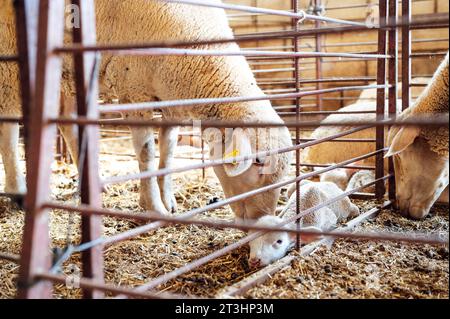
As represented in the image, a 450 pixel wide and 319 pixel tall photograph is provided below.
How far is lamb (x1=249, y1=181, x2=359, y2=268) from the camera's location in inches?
142

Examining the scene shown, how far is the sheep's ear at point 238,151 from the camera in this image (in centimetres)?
362

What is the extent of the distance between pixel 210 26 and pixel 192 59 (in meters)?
0.34

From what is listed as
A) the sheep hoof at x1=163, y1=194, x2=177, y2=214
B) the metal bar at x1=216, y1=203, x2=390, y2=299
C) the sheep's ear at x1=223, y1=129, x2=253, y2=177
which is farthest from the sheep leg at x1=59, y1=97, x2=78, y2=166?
the metal bar at x1=216, y1=203, x2=390, y2=299

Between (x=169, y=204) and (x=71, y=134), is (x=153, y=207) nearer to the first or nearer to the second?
(x=169, y=204)

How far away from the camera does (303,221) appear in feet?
13.7

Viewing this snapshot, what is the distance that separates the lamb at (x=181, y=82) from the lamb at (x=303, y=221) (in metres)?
0.28

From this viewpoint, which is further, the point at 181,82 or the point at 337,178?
the point at 337,178

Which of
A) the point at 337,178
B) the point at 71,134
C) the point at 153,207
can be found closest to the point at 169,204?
the point at 153,207

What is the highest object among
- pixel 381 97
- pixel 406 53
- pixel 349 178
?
pixel 406 53

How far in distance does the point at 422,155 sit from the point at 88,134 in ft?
10.5

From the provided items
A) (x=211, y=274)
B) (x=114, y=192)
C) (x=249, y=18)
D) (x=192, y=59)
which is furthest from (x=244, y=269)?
(x=249, y=18)

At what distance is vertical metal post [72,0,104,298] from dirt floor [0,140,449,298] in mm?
135

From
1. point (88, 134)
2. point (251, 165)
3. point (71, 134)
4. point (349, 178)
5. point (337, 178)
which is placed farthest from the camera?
point (349, 178)
